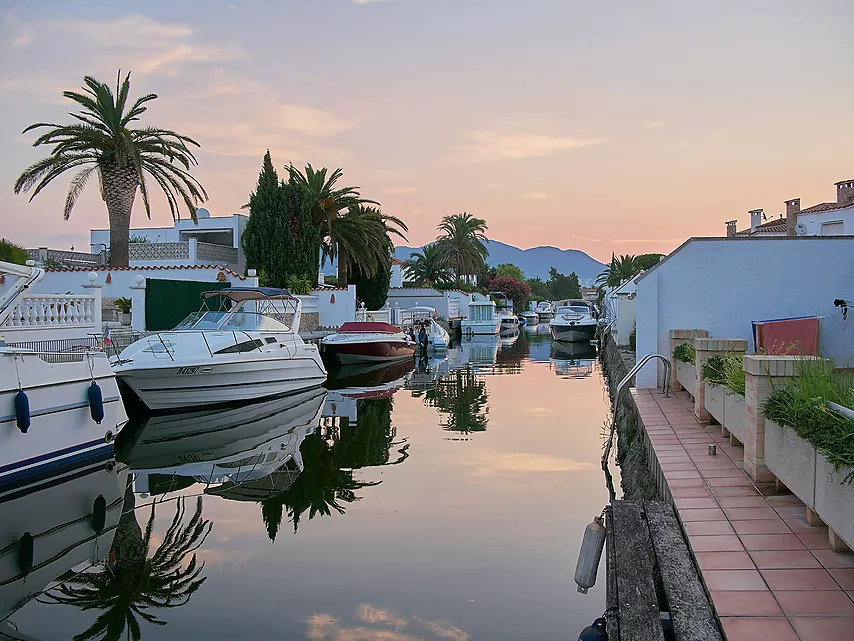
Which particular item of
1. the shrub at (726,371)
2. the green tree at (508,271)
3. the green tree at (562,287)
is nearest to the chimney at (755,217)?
the shrub at (726,371)

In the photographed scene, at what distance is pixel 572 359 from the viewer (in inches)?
1334

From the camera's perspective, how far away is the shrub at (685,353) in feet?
39.2

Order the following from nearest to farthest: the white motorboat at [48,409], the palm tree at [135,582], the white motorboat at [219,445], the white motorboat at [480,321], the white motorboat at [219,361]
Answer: the palm tree at [135,582], the white motorboat at [48,409], the white motorboat at [219,445], the white motorboat at [219,361], the white motorboat at [480,321]

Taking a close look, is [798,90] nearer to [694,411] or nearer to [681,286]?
[681,286]

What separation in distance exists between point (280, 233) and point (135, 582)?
26.7m

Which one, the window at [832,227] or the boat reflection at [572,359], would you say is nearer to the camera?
the window at [832,227]

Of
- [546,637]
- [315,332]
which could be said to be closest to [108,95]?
[315,332]

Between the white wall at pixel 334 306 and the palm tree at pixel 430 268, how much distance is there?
2902cm

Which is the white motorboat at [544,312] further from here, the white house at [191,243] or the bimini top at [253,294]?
the bimini top at [253,294]

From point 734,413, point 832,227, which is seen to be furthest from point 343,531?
point 832,227

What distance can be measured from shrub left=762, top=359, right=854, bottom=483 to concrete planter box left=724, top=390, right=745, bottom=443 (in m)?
1.11

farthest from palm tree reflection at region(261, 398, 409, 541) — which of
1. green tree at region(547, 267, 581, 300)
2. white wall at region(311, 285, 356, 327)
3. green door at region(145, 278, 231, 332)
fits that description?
green tree at region(547, 267, 581, 300)

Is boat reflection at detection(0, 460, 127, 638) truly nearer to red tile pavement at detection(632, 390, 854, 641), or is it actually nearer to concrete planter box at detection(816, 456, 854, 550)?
red tile pavement at detection(632, 390, 854, 641)

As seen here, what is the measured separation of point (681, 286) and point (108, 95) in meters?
20.7
